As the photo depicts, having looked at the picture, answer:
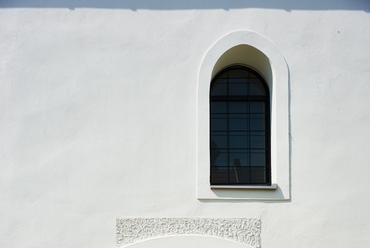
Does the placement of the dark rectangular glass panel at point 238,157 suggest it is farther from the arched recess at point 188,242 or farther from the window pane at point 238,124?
the arched recess at point 188,242

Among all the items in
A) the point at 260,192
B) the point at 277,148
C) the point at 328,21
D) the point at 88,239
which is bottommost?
the point at 88,239

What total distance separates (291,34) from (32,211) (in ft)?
13.2

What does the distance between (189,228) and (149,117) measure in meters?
1.49

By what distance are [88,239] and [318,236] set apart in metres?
2.88

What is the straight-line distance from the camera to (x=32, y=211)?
6.41 metres

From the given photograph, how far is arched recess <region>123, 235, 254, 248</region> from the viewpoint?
6.21m

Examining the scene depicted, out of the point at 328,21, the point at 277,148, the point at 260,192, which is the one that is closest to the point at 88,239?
A: the point at 260,192

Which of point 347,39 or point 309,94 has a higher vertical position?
point 347,39

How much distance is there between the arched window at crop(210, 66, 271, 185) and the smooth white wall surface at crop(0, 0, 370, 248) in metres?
0.50

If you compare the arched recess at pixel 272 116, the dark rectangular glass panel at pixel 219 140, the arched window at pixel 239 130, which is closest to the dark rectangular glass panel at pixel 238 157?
the arched window at pixel 239 130

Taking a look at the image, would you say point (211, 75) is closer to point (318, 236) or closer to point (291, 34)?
point (291, 34)

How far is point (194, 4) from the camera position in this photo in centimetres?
655

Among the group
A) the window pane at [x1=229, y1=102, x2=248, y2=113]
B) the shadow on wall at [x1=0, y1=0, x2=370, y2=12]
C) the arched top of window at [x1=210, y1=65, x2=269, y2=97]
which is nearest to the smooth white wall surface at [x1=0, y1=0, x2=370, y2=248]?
the shadow on wall at [x1=0, y1=0, x2=370, y2=12]

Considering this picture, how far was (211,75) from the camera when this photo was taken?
6453mm
